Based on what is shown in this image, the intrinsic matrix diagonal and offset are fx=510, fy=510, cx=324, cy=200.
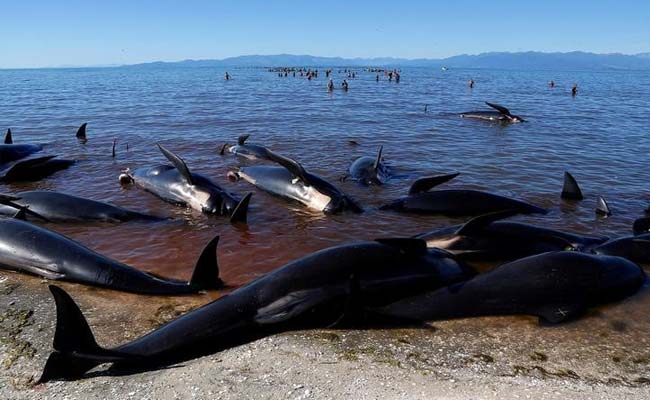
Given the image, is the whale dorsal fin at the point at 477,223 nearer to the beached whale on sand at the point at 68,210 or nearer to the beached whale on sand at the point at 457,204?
the beached whale on sand at the point at 457,204

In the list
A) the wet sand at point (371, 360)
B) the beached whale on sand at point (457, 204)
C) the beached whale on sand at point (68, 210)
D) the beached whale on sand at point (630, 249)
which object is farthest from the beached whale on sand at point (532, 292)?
the beached whale on sand at point (68, 210)

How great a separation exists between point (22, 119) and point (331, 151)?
60.4 ft

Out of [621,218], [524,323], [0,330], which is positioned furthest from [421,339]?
[621,218]

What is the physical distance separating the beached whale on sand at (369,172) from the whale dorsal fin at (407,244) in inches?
249

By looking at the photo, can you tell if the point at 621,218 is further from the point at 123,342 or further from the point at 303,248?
the point at 123,342

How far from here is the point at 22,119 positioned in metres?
26.5

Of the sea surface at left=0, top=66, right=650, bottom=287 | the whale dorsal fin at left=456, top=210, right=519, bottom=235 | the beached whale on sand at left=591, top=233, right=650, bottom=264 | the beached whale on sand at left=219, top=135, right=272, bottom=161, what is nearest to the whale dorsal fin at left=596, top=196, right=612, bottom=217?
the sea surface at left=0, top=66, right=650, bottom=287

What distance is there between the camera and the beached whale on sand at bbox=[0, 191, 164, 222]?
31.3ft

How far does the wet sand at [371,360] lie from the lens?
4543mm

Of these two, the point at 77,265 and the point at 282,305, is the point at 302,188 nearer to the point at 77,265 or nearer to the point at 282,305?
the point at 77,265

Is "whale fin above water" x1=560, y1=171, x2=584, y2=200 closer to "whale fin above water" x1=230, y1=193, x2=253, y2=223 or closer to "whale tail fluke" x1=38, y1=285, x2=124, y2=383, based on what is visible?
"whale fin above water" x1=230, y1=193, x2=253, y2=223

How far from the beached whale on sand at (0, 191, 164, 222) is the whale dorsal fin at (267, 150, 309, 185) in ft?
8.43

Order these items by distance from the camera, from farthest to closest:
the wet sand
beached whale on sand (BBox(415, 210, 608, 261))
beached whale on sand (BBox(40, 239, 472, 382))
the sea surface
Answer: the sea surface, beached whale on sand (BBox(415, 210, 608, 261)), beached whale on sand (BBox(40, 239, 472, 382)), the wet sand

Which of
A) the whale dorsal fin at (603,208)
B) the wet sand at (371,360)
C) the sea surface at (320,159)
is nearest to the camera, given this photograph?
the wet sand at (371,360)
